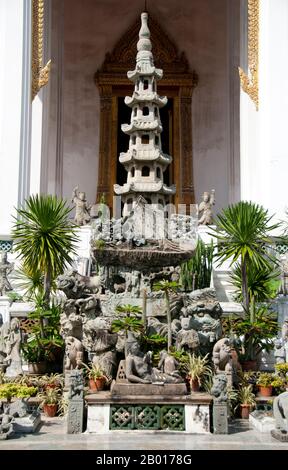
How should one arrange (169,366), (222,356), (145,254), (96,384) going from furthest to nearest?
(145,254) → (222,356) → (96,384) → (169,366)

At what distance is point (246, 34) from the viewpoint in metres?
18.8

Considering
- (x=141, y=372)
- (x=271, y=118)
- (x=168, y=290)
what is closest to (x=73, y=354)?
(x=141, y=372)

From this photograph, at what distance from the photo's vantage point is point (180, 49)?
75.2 ft

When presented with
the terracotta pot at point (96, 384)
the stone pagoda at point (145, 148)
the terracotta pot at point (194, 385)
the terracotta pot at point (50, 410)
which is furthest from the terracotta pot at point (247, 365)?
the terracotta pot at point (50, 410)

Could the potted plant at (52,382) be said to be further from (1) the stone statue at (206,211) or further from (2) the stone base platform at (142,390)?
(1) the stone statue at (206,211)

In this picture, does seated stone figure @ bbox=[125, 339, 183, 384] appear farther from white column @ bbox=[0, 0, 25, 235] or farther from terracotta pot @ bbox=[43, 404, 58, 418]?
white column @ bbox=[0, 0, 25, 235]

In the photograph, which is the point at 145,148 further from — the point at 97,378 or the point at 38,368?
the point at 97,378

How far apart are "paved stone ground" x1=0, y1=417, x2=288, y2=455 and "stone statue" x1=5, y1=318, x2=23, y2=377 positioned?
7.83 ft

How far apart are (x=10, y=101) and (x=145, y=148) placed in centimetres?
499

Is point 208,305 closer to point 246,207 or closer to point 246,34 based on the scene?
point 246,207

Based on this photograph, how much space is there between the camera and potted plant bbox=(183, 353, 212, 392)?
29.9ft

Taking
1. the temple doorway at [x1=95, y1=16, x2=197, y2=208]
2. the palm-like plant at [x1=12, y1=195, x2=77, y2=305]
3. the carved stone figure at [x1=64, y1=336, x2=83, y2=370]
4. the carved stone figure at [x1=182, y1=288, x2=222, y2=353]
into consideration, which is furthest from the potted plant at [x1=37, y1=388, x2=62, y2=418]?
the temple doorway at [x1=95, y1=16, x2=197, y2=208]
